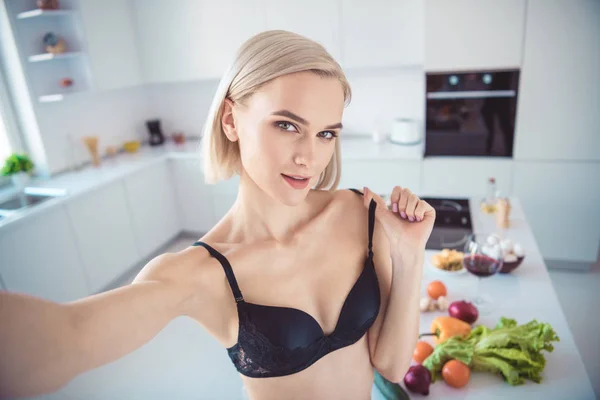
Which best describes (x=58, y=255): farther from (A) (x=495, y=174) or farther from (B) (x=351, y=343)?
(A) (x=495, y=174)

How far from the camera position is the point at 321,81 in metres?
0.85

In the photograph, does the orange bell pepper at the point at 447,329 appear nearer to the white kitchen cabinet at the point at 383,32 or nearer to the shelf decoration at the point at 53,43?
the white kitchen cabinet at the point at 383,32

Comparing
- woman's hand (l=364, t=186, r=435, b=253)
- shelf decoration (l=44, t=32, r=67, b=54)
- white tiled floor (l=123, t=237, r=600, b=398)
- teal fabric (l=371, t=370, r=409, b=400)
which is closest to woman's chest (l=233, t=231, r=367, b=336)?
woman's hand (l=364, t=186, r=435, b=253)

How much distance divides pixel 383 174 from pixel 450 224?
128 cm

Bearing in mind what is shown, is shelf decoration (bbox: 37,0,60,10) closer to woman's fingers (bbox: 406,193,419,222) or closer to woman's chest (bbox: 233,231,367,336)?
woman's chest (bbox: 233,231,367,336)

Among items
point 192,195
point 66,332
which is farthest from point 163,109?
point 66,332

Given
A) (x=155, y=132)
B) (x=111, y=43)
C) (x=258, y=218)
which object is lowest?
(x=155, y=132)

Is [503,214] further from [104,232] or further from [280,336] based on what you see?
[104,232]

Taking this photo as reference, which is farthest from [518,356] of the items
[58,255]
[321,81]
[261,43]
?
[58,255]

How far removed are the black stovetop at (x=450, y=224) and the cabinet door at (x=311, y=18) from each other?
5.35 feet

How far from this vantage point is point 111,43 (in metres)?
3.59

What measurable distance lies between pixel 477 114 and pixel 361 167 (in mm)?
915

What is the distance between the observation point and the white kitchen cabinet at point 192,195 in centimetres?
388

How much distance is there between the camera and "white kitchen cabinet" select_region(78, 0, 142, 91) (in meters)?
3.36
